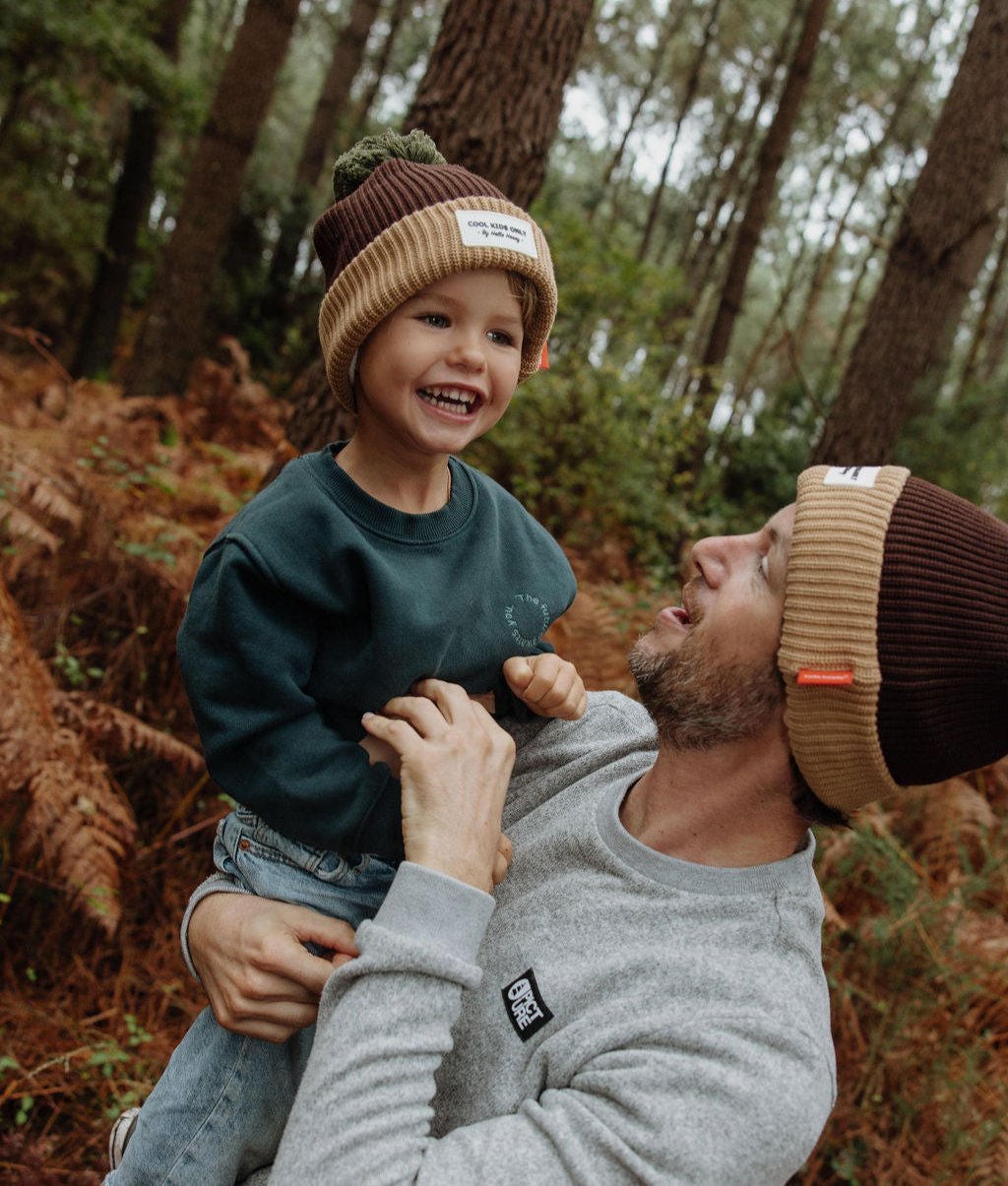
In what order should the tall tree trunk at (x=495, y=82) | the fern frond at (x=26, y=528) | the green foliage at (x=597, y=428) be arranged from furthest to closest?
the green foliage at (x=597, y=428) < the fern frond at (x=26, y=528) < the tall tree trunk at (x=495, y=82)

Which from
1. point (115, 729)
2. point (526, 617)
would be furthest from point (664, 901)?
point (115, 729)

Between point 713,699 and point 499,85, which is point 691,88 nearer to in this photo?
point 499,85

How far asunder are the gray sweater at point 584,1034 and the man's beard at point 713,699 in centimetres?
24

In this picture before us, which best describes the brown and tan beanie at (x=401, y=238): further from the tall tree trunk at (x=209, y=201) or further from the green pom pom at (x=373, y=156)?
the tall tree trunk at (x=209, y=201)

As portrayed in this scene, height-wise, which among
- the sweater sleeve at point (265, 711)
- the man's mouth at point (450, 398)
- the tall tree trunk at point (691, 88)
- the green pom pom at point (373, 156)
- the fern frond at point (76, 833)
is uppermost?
the tall tree trunk at point (691, 88)

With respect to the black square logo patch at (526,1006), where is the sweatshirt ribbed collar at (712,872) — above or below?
above

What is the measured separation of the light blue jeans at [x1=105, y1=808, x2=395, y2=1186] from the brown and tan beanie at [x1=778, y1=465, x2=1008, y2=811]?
2.97 ft

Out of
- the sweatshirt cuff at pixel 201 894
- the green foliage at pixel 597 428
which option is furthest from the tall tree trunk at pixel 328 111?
the sweatshirt cuff at pixel 201 894

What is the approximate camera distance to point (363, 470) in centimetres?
199

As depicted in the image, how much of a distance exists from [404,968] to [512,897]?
47 cm

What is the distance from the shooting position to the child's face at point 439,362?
1900 millimetres

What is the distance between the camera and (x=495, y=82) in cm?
350

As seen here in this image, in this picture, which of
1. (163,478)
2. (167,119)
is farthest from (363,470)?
(167,119)

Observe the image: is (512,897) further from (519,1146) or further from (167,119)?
(167,119)
